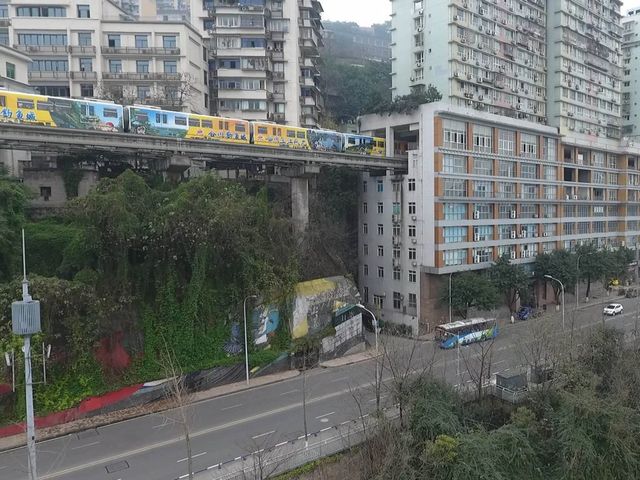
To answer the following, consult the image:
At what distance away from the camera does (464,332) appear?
107 ft

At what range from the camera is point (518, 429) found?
53.3 ft

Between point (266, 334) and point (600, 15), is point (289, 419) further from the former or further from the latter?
point (600, 15)

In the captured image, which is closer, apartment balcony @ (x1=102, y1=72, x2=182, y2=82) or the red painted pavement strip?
the red painted pavement strip

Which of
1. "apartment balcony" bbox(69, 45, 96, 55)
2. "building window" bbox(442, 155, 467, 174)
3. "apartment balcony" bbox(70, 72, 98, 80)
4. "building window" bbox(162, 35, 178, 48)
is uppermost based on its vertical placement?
"building window" bbox(162, 35, 178, 48)

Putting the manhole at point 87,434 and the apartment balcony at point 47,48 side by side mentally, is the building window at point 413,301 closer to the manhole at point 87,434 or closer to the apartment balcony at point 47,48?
the manhole at point 87,434

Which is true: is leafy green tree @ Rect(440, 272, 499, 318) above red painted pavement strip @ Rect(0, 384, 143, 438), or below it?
above

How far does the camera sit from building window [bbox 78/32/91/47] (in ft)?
134

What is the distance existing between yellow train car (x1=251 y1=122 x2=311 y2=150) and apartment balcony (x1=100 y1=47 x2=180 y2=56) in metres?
15.0

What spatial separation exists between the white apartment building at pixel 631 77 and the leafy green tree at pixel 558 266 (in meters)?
32.0

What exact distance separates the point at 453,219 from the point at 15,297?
2633 cm

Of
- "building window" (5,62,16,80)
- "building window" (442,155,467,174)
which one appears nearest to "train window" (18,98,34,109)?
"building window" (5,62,16,80)

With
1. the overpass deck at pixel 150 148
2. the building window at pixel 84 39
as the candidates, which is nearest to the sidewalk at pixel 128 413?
the overpass deck at pixel 150 148

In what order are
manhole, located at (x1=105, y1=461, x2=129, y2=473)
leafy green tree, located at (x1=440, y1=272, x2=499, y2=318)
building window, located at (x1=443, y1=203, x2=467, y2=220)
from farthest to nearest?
building window, located at (x1=443, y1=203, x2=467, y2=220) → leafy green tree, located at (x1=440, y1=272, x2=499, y2=318) → manhole, located at (x1=105, y1=461, x2=129, y2=473)

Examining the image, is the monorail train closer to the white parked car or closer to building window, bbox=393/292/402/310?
building window, bbox=393/292/402/310
